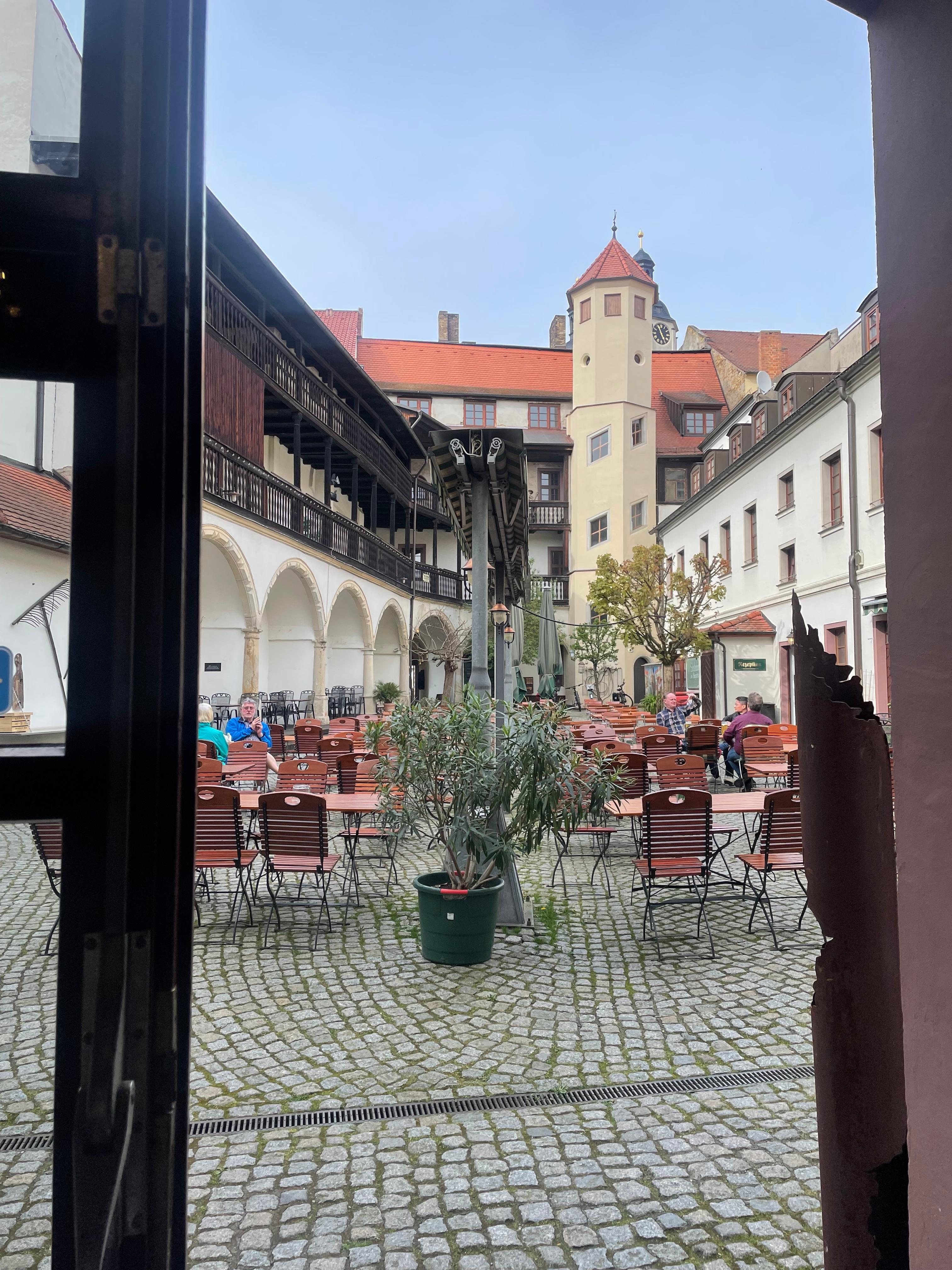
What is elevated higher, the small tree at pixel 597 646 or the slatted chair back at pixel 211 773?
the small tree at pixel 597 646

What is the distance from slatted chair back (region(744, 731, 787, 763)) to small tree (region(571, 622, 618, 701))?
2007 cm

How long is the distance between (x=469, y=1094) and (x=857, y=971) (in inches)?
117

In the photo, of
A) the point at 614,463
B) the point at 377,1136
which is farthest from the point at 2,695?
the point at 614,463

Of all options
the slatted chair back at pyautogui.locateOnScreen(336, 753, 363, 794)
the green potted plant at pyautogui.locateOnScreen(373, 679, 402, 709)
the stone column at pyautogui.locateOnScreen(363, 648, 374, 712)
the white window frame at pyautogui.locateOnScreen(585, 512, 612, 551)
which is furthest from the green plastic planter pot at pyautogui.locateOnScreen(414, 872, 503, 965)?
the white window frame at pyautogui.locateOnScreen(585, 512, 612, 551)

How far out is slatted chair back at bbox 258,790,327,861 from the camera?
585cm

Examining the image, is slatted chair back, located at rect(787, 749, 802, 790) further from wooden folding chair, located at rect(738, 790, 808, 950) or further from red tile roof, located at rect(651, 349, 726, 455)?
red tile roof, located at rect(651, 349, 726, 455)

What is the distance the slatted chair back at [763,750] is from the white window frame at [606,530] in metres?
27.5

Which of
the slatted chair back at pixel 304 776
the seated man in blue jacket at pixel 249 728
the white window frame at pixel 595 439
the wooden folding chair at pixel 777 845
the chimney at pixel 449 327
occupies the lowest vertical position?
the wooden folding chair at pixel 777 845

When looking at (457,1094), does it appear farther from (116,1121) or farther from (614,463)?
(614,463)

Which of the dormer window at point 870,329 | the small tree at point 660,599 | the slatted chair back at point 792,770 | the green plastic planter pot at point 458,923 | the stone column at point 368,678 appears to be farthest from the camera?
the stone column at point 368,678

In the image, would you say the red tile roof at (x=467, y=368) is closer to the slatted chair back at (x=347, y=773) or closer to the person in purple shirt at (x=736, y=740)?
the person in purple shirt at (x=736, y=740)

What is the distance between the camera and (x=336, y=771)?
933 cm

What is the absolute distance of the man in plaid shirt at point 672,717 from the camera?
13.8 meters

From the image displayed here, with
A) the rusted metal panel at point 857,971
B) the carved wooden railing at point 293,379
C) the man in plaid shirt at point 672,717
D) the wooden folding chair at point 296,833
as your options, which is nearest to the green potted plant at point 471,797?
the wooden folding chair at point 296,833
